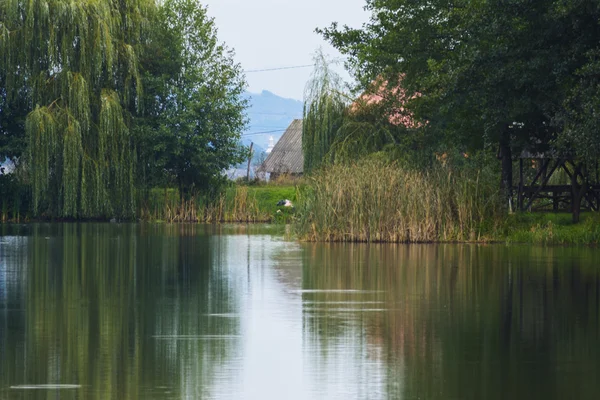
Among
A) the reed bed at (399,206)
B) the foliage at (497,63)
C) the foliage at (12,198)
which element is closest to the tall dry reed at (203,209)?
the foliage at (12,198)

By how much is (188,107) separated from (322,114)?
882 cm

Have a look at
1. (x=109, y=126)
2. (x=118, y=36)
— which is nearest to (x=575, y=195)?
(x=109, y=126)

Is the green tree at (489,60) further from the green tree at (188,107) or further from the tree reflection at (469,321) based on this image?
the green tree at (188,107)

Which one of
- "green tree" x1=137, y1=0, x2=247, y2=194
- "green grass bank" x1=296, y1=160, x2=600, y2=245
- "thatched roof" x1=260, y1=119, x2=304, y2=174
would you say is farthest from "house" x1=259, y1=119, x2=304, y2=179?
"green grass bank" x1=296, y1=160, x2=600, y2=245

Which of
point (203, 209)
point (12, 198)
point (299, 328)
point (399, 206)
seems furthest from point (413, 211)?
point (12, 198)

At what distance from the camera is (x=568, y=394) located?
27.5 feet

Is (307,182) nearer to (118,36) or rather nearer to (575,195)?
(575,195)

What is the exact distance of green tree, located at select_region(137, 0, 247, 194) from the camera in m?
51.6

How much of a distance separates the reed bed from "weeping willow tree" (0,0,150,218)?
53.4 feet

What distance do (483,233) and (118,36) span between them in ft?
78.1

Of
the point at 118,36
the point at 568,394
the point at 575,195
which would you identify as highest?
the point at 118,36

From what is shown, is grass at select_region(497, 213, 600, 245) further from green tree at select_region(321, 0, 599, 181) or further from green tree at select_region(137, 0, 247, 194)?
green tree at select_region(137, 0, 247, 194)

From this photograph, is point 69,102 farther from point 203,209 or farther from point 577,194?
point 577,194

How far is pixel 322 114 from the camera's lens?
46000 millimetres
